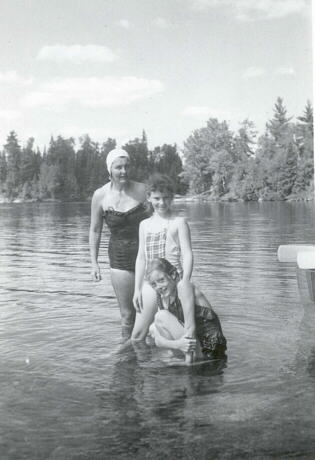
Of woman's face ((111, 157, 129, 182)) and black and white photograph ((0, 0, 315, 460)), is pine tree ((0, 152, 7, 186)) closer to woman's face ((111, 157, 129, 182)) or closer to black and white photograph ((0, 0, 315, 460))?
black and white photograph ((0, 0, 315, 460))

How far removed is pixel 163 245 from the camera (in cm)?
396

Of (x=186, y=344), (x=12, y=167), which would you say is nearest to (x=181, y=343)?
(x=186, y=344)

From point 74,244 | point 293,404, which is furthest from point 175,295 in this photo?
point 74,244

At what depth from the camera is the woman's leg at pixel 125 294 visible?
4.58 meters

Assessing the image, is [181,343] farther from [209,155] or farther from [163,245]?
[209,155]

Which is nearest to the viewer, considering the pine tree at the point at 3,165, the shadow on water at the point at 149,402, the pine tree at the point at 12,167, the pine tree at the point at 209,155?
the shadow on water at the point at 149,402

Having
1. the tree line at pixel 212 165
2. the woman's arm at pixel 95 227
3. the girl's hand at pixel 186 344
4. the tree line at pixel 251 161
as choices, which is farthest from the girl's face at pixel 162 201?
the tree line at pixel 251 161

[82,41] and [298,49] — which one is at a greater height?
[82,41]

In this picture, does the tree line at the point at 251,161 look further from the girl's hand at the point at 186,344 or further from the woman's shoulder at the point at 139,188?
the girl's hand at the point at 186,344

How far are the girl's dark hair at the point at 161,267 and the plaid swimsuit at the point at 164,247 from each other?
0.04 meters

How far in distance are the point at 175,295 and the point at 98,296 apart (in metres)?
3.18

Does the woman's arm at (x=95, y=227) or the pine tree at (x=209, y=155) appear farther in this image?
the pine tree at (x=209, y=155)

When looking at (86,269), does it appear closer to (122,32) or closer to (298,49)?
(122,32)

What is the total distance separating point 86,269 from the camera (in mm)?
9836
